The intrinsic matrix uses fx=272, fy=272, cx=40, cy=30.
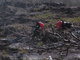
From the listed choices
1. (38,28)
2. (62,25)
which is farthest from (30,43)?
(62,25)

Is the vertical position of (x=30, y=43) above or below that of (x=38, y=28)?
below

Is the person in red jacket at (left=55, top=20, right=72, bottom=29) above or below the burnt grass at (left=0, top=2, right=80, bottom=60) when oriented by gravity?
above

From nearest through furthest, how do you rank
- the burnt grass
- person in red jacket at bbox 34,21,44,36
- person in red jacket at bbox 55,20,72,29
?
the burnt grass < person in red jacket at bbox 34,21,44,36 < person in red jacket at bbox 55,20,72,29

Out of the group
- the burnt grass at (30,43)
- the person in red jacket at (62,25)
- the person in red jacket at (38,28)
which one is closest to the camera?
the burnt grass at (30,43)

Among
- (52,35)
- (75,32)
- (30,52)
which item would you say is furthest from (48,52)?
(75,32)

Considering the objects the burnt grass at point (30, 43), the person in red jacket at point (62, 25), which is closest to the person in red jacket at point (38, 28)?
the burnt grass at point (30, 43)

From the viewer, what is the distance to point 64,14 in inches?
952

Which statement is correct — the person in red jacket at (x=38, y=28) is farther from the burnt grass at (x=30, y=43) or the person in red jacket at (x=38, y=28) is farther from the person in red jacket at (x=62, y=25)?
the person in red jacket at (x=62, y=25)

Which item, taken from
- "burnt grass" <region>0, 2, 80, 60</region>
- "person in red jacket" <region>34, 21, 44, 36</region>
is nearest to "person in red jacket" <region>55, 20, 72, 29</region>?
"burnt grass" <region>0, 2, 80, 60</region>

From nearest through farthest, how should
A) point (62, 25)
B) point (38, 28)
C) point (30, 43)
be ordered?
point (30, 43), point (38, 28), point (62, 25)

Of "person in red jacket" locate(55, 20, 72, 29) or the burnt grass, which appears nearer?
the burnt grass

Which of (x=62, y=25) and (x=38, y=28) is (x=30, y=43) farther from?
(x=62, y=25)

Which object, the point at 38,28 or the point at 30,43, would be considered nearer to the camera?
the point at 30,43

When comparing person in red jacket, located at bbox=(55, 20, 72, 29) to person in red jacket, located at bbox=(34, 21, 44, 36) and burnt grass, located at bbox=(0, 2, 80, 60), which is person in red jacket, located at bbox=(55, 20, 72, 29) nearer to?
burnt grass, located at bbox=(0, 2, 80, 60)
